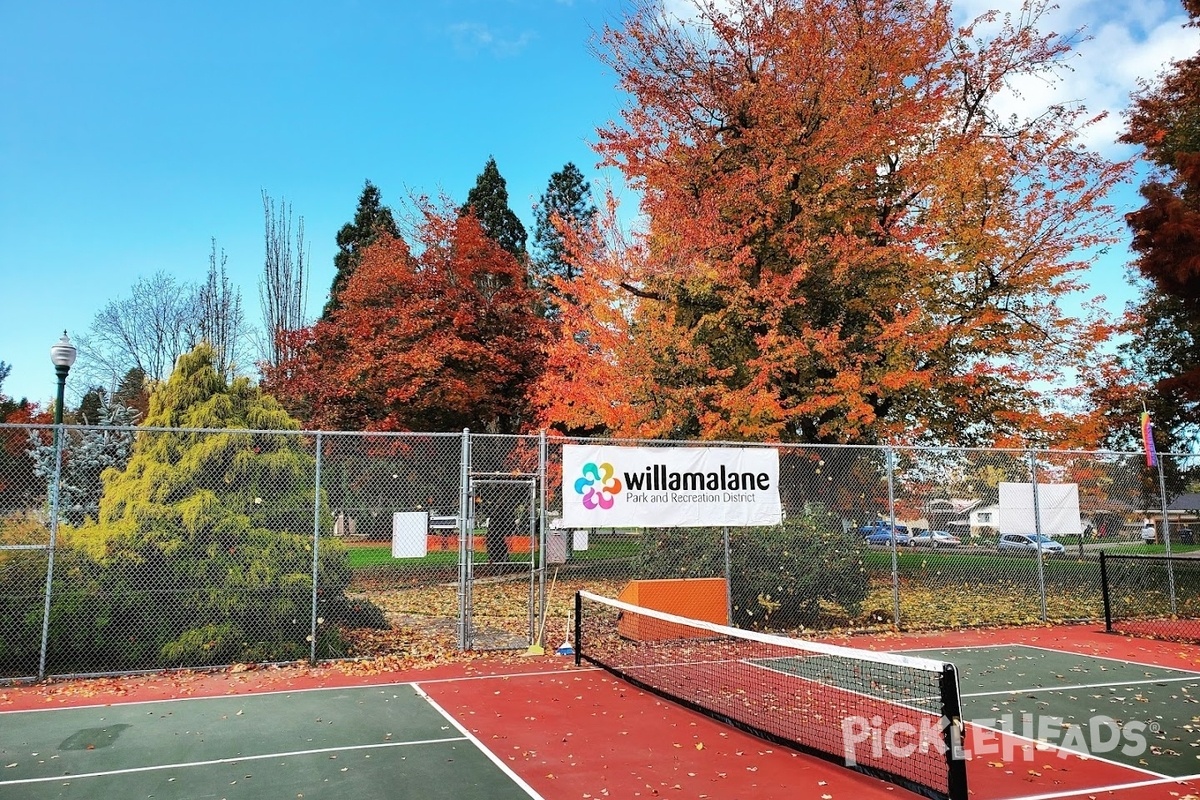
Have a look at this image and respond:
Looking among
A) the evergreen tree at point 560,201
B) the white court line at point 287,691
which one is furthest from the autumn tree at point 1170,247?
the evergreen tree at point 560,201

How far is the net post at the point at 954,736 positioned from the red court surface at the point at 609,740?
751mm

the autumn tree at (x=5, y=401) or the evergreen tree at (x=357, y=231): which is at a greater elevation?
the evergreen tree at (x=357, y=231)

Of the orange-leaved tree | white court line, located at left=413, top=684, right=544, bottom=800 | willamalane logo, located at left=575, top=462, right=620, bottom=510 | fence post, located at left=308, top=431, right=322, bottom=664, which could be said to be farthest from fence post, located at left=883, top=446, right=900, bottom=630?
the orange-leaved tree

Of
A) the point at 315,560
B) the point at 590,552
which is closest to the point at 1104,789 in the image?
the point at 315,560

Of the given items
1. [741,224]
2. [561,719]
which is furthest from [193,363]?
[741,224]

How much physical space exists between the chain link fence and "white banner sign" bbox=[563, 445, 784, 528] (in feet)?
1.28

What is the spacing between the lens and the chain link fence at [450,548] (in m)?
8.82

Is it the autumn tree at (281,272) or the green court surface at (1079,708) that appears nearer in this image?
the green court surface at (1079,708)

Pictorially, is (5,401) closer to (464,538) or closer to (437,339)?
(437,339)

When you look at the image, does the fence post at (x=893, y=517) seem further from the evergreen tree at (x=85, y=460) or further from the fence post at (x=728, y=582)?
the evergreen tree at (x=85, y=460)

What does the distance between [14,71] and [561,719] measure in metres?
19.3

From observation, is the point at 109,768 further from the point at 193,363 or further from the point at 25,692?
the point at 193,363

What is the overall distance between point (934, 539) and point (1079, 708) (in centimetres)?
559

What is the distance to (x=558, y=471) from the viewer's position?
16.4 m
